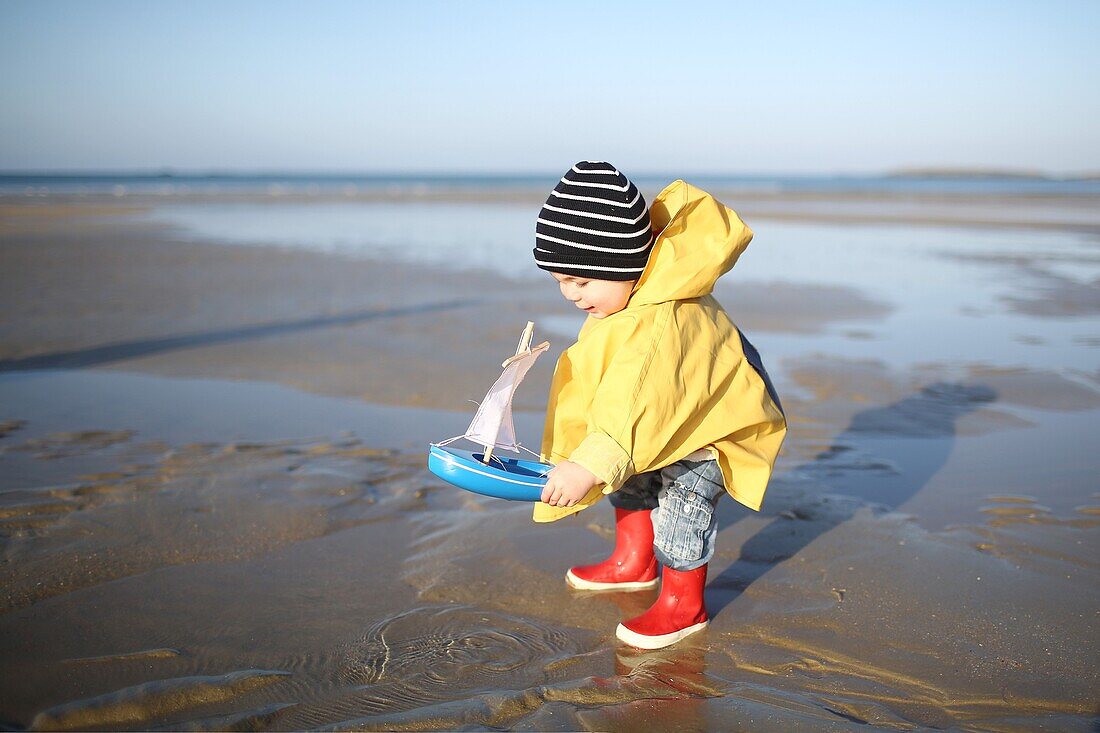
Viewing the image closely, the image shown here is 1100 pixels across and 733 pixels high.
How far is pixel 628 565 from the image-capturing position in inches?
120

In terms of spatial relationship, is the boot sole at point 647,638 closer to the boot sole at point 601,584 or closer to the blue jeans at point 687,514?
the blue jeans at point 687,514

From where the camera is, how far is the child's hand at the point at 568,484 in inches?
90.6

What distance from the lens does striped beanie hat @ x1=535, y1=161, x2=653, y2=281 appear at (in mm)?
2473

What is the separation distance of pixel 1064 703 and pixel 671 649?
105cm

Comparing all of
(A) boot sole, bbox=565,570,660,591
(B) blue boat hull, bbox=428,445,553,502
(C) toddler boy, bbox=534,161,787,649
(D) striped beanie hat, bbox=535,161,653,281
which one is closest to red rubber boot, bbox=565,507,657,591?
(A) boot sole, bbox=565,570,660,591

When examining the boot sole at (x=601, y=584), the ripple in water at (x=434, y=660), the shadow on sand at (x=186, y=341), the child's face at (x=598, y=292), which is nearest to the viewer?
the ripple in water at (x=434, y=660)

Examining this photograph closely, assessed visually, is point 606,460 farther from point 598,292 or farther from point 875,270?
point 875,270

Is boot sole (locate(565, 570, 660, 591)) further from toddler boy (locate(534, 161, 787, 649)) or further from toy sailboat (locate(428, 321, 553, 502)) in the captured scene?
toy sailboat (locate(428, 321, 553, 502))

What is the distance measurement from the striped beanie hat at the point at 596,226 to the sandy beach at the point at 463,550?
3.76 ft

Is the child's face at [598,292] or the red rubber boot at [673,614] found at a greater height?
the child's face at [598,292]

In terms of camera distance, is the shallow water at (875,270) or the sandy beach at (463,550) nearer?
the sandy beach at (463,550)

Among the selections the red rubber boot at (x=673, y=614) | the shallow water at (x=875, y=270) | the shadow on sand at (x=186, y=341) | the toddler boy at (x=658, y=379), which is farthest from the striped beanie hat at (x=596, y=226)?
the shadow on sand at (x=186, y=341)

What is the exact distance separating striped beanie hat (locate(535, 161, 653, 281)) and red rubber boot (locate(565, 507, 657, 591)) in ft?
3.16

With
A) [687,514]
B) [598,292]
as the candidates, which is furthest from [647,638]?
[598,292]
